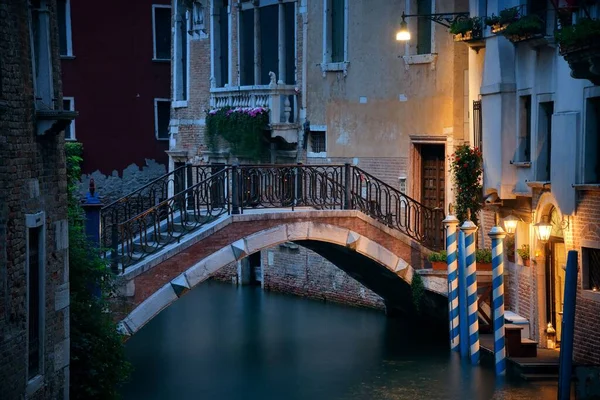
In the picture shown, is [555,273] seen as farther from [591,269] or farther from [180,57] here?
[180,57]

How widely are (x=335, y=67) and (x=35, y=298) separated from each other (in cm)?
1028

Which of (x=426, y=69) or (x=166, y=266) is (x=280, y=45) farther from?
(x=166, y=266)

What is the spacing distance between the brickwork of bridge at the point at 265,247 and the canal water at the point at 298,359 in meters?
0.87

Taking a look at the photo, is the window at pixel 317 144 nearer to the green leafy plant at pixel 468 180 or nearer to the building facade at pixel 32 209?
the green leafy plant at pixel 468 180

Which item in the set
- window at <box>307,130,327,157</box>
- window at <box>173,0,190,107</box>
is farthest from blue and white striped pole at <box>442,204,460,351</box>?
window at <box>173,0,190,107</box>

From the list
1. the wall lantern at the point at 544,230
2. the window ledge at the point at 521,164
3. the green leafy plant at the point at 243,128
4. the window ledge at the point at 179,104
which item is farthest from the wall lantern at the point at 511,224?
the window ledge at the point at 179,104

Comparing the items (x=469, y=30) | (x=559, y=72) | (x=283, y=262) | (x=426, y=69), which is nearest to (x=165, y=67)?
(x=283, y=262)

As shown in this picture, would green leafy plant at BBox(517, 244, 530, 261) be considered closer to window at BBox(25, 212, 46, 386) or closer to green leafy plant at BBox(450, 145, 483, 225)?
green leafy plant at BBox(450, 145, 483, 225)

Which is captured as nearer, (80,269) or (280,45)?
(80,269)

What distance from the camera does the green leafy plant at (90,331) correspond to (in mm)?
12234

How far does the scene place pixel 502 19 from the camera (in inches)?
612

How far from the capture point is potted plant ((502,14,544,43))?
14.9 meters

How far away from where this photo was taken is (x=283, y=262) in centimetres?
2347

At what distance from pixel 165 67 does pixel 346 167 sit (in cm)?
1116
